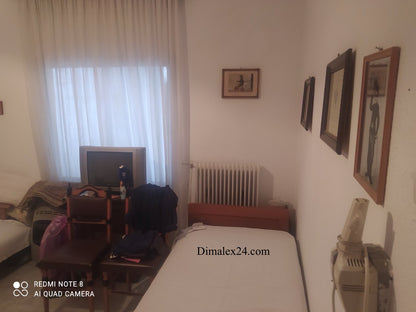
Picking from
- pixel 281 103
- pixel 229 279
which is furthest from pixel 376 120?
pixel 281 103

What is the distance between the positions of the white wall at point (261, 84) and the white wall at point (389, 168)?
1.13 m

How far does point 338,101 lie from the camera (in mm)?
1064

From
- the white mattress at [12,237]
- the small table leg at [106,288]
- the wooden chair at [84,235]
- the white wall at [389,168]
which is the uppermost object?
the white wall at [389,168]

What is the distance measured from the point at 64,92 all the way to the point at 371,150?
3.16 m

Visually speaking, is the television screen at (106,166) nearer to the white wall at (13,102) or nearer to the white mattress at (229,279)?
the white mattress at (229,279)

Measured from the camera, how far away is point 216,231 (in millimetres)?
2406

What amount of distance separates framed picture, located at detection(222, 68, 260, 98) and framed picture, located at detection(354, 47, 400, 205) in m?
2.03

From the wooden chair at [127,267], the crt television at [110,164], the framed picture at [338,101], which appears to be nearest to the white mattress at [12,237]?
the crt television at [110,164]

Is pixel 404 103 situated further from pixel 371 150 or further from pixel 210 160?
pixel 210 160

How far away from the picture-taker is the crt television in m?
2.63

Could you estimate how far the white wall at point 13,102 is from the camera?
303cm

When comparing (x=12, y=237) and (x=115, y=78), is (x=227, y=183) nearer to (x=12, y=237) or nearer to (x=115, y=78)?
(x=115, y=78)

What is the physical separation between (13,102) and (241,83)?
8.84ft

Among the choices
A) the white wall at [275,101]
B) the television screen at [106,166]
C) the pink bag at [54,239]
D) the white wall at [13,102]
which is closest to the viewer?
the white wall at [275,101]
